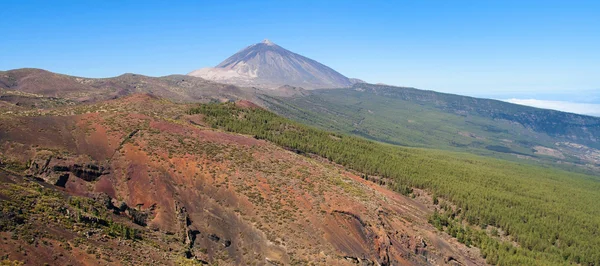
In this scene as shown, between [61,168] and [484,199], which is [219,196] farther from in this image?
[484,199]

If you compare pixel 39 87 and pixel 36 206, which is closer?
pixel 36 206

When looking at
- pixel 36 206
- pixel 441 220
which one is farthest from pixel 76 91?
pixel 441 220

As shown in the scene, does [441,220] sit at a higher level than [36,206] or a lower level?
lower

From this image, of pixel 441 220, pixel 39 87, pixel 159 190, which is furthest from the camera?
pixel 39 87

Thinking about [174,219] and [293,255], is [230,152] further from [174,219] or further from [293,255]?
[293,255]

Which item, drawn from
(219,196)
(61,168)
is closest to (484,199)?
(219,196)

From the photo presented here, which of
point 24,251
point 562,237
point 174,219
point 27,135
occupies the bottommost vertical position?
point 562,237
